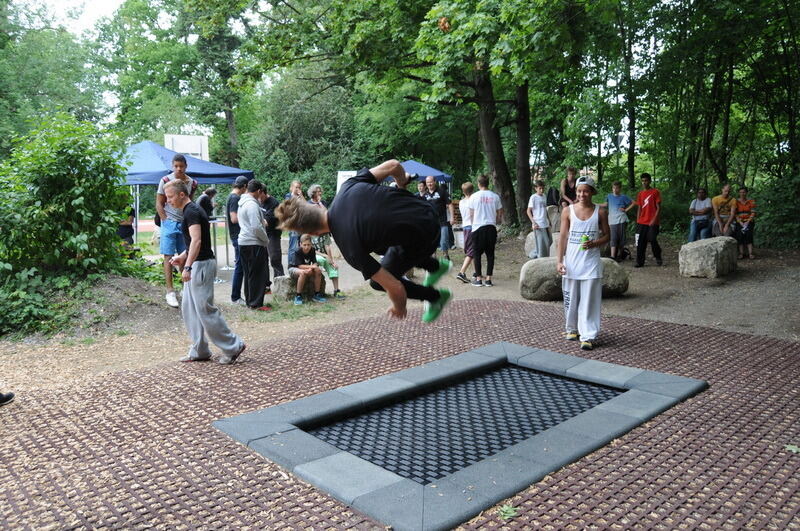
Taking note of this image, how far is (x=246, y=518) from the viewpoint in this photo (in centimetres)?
346

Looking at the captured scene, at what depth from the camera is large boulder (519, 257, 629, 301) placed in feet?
33.9

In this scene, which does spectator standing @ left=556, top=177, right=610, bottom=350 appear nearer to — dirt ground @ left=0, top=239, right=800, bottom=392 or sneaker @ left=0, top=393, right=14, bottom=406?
dirt ground @ left=0, top=239, right=800, bottom=392

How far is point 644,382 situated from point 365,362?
2.80 metres

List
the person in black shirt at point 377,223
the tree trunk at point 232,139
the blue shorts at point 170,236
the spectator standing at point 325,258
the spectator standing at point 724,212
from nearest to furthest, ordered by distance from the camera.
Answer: the person in black shirt at point 377,223 < the blue shorts at point 170,236 < the spectator standing at point 325,258 < the spectator standing at point 724,212 < the tree trunk at point 232,139

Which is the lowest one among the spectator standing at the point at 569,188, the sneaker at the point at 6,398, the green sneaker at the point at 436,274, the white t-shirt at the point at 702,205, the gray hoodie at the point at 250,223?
the sneaker at the point at 6,398

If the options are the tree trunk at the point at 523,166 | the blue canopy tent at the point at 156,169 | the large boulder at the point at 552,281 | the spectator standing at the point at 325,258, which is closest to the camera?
the large boulder at the point at 552,281

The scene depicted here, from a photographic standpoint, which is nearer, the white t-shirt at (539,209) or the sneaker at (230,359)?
the sneaker at (230,359)

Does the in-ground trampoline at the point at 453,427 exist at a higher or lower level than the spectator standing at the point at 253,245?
lower

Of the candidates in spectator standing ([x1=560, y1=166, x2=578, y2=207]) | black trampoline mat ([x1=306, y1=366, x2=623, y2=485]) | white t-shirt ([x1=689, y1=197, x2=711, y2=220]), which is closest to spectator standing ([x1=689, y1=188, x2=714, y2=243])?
white t-shirt ([x1=689, y1=197, x2=711, y2=220])

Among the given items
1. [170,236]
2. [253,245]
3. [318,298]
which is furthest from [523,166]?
[170,236]

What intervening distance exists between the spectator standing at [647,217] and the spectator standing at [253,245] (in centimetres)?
765

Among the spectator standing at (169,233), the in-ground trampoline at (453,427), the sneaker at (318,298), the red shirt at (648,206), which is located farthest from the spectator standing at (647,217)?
the spectator standing at (169,233)

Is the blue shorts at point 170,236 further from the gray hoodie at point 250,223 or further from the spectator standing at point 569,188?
the spectator standing at point 569,188

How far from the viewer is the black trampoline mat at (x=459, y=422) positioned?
4.42m
